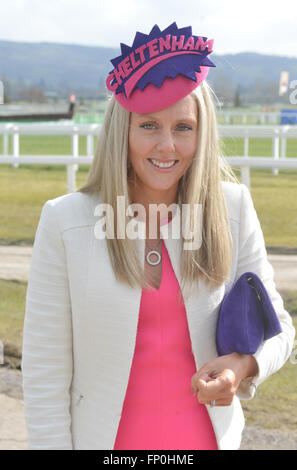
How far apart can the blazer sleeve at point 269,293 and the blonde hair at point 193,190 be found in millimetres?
67

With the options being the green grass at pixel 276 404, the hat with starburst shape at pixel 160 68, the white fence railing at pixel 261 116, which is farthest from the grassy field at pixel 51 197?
the hat with starburst shape at pixel 160 68

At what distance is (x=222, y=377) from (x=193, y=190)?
1.60 feet

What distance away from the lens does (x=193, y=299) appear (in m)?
1.98

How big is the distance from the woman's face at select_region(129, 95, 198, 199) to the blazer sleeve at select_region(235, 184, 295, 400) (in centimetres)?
24

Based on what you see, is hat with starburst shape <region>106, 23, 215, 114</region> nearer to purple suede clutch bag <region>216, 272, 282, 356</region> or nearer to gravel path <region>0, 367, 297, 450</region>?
purple suede clutch bag <region>216, 272, 282, 356</region>

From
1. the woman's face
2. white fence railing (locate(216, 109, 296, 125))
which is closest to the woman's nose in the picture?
the woman's face

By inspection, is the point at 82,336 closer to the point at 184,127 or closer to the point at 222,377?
the point at 222,377

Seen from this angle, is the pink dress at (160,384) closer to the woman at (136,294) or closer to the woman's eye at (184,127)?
the woman at (136,294)

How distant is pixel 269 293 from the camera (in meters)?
2.06

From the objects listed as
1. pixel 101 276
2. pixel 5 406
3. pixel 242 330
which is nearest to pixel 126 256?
pixel 101 276

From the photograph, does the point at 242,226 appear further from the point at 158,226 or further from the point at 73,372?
the point at 73,372

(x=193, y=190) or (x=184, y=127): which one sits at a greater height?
(x=184, y=127)

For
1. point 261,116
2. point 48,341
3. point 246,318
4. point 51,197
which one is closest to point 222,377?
point 246,318
